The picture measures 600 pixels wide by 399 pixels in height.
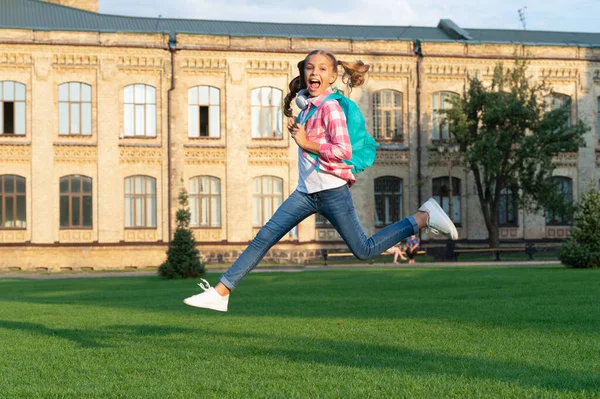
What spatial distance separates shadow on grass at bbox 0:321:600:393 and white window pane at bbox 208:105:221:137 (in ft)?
108

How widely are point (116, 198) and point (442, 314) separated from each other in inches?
1258

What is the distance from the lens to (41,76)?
41.9m

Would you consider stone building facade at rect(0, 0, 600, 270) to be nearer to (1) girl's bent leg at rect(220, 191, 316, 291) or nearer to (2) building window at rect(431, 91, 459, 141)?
(2) building window at rect(431, 91, 459, 141)

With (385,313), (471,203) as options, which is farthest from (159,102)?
(385,313)

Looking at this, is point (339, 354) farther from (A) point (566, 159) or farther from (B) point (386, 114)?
(A) point (566, 159)

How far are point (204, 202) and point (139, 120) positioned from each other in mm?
4796

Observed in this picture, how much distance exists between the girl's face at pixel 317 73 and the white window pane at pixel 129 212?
116 feet

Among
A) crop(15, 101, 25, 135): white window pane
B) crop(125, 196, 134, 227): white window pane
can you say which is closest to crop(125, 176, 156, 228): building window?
crop(125, 196, 134, 227): white window pane

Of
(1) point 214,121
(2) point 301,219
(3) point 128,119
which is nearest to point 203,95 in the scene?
(1) point 214,121

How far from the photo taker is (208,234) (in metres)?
43.5

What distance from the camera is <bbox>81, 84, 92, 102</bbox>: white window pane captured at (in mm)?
42531

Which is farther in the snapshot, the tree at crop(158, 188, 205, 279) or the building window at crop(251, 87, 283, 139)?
the building window at crop(251, 87, 283, 139)

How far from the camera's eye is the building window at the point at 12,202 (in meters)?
41.8

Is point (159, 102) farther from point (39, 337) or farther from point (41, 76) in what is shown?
point (39, 337)
